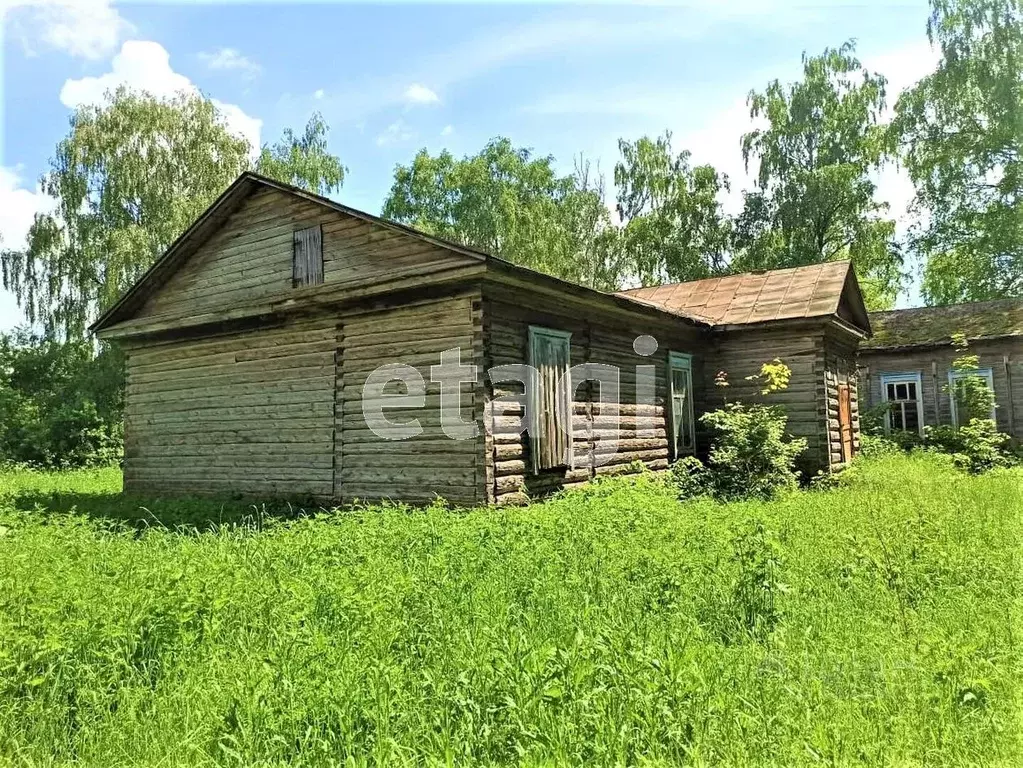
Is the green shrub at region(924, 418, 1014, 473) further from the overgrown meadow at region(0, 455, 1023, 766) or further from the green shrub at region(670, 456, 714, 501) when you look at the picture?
the overgrown meadow at region(0, 455, 1023, 766)

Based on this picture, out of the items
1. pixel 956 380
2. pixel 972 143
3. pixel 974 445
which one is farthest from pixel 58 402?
pixel 972 143

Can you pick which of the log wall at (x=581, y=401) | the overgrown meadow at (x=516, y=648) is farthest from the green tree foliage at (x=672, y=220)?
the overgrown meadow at (x=516, y=648)

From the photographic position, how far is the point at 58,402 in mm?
25375

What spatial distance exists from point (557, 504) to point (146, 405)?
9.54 meters

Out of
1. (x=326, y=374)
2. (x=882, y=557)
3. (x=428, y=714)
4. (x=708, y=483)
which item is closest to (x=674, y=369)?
(x=708, y=483)

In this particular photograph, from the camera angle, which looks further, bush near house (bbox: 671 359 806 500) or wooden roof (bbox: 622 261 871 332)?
wooden roof (bbox: 622 261 871 332)

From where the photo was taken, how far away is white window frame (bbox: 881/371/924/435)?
2155cm

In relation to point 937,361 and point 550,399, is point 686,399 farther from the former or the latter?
point 937,361

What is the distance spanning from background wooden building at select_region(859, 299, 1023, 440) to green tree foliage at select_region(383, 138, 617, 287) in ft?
54.3

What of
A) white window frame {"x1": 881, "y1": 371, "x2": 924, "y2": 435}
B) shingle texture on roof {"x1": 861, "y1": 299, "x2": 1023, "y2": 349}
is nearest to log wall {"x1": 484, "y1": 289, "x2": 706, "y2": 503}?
white window frame {"x1": 881, "y1": 371, "x2": 924, "y2": 435}

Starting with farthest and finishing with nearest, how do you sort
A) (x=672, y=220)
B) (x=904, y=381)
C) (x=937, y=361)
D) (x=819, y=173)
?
(x=672, y=220), (x=819, y=173), (x=904, y=381), (x=937, y=361)

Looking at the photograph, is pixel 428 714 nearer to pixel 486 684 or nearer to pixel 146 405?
pixel 486 684

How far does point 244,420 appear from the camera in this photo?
41.4ft

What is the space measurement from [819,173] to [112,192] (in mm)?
28202
